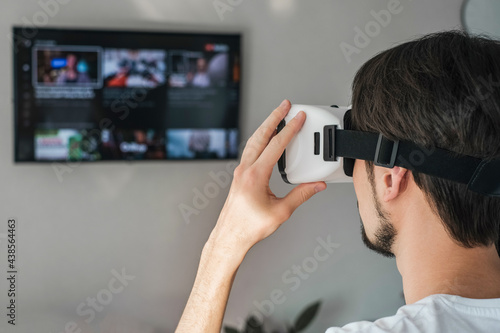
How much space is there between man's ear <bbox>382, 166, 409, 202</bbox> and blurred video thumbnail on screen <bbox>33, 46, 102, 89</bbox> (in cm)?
167

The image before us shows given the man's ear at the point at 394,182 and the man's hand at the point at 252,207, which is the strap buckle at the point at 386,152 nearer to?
the man's ear at the point at 394,182

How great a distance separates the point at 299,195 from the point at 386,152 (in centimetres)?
24

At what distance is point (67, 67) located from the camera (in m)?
2.28

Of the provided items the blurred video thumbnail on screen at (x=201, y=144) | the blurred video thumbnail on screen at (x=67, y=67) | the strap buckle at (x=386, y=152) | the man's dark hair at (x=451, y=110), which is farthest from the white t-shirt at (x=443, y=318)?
the blurred video thumbnail on screen at (x=67, y=67)

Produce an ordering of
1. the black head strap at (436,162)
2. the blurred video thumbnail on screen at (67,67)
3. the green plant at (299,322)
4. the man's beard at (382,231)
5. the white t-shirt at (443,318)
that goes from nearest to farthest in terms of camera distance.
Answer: the white t-shirt at (443,318), the black head strap at (436,162), the man's beard at (382,231), the blurred video thumbnail on screen at (67,67), the green plant at (299,322)

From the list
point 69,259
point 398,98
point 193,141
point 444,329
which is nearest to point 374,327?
point 444,329

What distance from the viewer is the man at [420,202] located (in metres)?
0.88

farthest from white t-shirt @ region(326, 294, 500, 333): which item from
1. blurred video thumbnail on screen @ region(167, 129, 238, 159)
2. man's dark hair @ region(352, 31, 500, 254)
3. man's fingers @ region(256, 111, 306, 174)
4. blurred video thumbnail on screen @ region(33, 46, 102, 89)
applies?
blurred video thumbnail on screen @ region(33, 46, 102, 89)

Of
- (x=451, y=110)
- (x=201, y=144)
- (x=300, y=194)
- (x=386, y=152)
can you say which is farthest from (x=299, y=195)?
(x=201, y=144)

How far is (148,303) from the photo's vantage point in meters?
2.49

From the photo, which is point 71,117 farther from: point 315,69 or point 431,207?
point 431,207

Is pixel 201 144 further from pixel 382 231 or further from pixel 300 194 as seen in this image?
pixel 382 231

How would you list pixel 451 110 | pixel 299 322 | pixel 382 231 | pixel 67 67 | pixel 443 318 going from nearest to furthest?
1. pixel 443 318
2. pixel 451 110
3. pixel 382 231
4. pixel 67 67
5. pixel 299 322

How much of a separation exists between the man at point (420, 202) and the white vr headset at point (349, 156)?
0.02 meters
